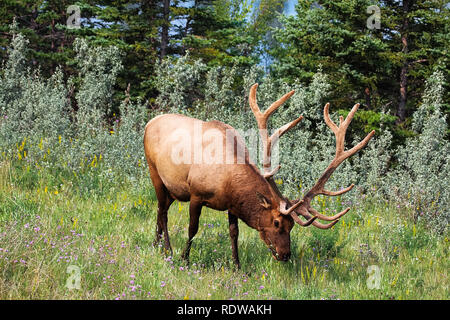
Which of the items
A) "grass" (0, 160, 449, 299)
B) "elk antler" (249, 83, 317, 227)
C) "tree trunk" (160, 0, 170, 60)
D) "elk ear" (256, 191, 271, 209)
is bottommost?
"grass" (0, 160, 449, 299)

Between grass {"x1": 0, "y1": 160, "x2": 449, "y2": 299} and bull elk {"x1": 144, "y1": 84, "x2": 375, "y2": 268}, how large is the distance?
35 cm

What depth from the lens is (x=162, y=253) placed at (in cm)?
447

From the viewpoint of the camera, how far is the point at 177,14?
15.5 metres

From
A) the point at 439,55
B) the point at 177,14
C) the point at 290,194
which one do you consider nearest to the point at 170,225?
the point at 290,194

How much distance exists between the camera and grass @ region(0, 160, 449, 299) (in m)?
3.41

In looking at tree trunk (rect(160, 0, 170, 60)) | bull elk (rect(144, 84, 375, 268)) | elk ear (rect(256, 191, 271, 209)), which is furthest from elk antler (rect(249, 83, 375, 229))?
tree trunk (rect(160, 0, 170, 60))

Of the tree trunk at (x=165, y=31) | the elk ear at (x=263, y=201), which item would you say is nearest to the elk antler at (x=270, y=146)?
the elk ear at (x=263, y=201)

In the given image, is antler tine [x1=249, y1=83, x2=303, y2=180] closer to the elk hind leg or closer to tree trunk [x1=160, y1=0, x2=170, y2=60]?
the elk hind leg

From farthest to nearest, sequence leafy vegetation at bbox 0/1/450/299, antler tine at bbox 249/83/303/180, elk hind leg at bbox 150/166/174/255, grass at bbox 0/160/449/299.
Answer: elk hind leg at bbox 150/166/174/255 → antler tine at bbox 249/83/303/180 → leafy vegetation at bbox 0/1/450/299 → grass at bbox 0/160/449/299

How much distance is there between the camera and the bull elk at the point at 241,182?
4.03m

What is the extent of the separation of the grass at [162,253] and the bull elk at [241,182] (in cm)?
35

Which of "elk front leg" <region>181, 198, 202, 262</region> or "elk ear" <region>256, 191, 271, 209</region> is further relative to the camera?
"elk front leg" <region>181, 198, 202, 262</region>
